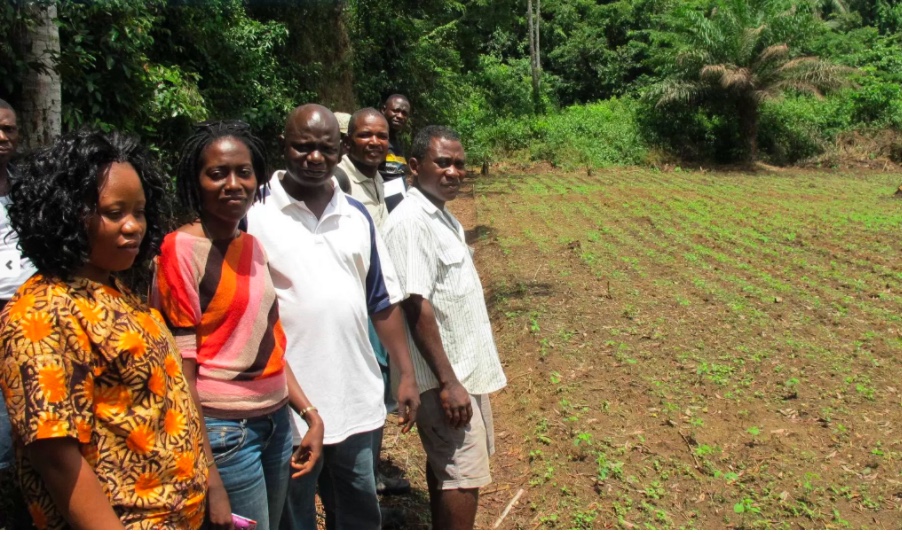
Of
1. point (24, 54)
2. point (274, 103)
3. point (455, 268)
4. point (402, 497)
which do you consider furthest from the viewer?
point (274, 103)

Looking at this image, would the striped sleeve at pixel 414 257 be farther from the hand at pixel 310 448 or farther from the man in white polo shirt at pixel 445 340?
the hand at pixel 310 448

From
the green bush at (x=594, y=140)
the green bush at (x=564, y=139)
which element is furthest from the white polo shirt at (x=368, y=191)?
the green bush at (x=594, y=140)

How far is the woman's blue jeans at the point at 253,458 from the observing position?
2078 millimetres

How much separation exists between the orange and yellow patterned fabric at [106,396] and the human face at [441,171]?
1.28 m

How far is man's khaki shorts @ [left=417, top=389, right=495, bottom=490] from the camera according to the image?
2.76m

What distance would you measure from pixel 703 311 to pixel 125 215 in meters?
6.13

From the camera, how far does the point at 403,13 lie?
19.0 metres

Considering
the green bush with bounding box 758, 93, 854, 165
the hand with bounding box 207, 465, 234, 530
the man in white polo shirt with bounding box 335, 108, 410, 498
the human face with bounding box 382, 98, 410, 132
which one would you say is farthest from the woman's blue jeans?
the green bush with bounding box 758, 93, 854, 165

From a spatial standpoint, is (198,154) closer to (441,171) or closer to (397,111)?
(441,171)

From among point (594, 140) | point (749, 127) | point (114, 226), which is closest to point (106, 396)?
point (114, 226)

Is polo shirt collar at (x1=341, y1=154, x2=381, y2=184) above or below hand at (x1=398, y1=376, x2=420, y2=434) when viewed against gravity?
above

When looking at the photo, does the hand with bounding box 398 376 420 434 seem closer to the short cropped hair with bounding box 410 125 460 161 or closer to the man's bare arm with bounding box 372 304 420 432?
the man's bare arm with bounding box 372 304 420 432

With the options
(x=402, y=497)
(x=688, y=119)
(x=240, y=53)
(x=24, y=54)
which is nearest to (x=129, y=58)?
(x=24, y=54)

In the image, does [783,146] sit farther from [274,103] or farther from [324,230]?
[324,230]
